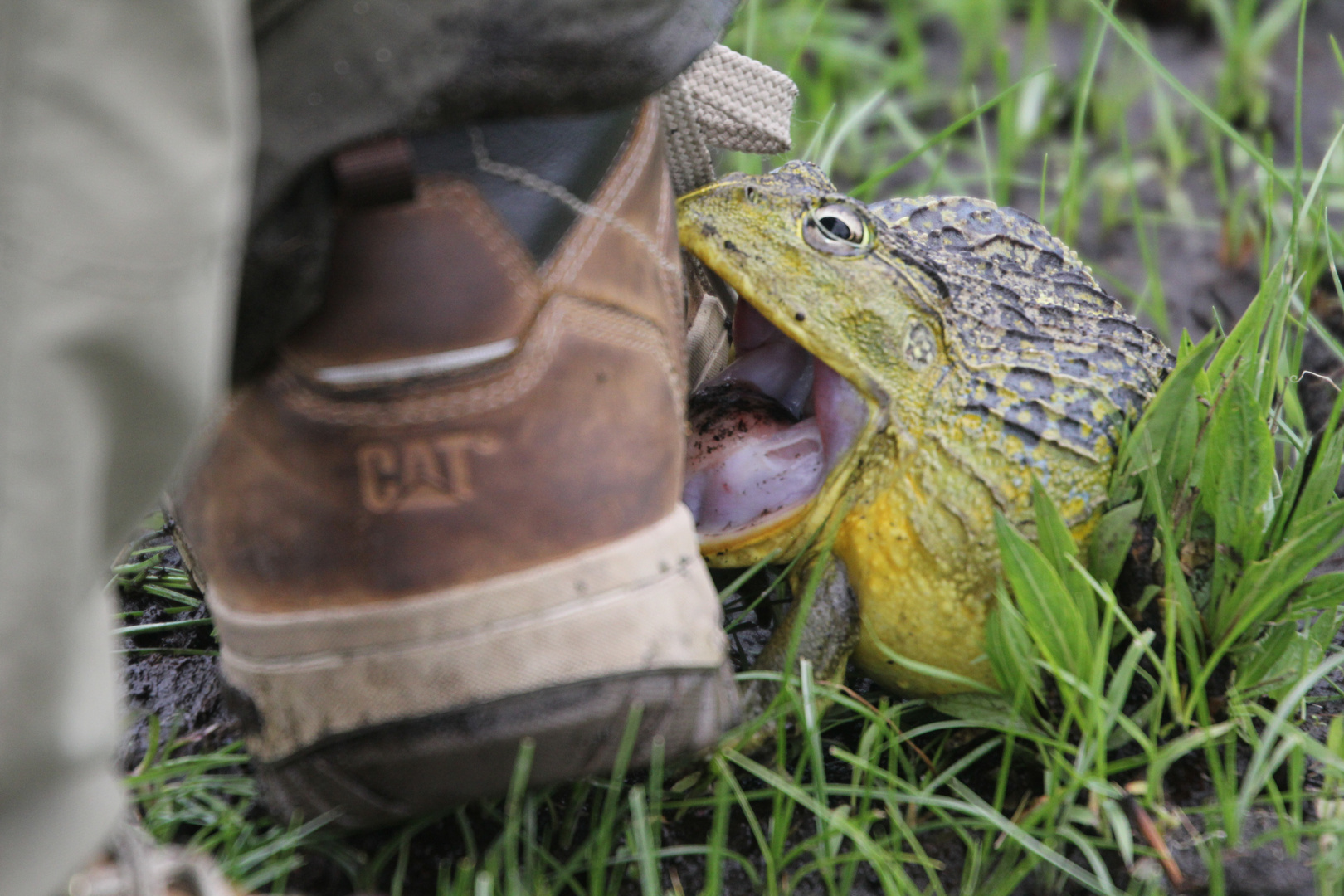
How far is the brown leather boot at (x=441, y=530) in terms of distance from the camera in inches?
41.3

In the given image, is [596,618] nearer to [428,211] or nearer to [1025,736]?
[428,211]

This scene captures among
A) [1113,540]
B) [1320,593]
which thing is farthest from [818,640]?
[1320,593]

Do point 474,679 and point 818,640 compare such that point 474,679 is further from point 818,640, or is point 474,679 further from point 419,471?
point 818,640

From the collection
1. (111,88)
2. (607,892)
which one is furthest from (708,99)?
(607,892)

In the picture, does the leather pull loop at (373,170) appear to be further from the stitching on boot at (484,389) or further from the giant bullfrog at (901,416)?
the giant bullfrog at (901,416)

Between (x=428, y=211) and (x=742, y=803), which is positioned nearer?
(x=428, y=211)

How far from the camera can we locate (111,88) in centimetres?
74

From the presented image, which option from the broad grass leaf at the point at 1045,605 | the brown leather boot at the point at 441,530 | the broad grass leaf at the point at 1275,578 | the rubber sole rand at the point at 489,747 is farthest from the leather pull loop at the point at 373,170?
the broad grass leaf at the point at 1275,578

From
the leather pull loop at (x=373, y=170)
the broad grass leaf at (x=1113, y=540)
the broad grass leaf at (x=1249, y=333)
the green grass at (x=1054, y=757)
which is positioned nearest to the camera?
the leather pull loop at (x=373, y=170)

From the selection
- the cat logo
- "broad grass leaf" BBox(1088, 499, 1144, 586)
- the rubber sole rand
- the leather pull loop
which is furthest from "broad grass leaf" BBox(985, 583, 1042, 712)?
the leather pull loop

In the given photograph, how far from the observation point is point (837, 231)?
1.49m

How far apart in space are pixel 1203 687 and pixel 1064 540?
Answer: 0.89ft

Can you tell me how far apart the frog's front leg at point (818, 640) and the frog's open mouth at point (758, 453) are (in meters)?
0.10

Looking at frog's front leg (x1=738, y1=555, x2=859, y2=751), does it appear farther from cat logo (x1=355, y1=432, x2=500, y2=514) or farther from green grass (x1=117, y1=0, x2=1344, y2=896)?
cat logo (x1=355, y1=432, x2=500, y2=514)
